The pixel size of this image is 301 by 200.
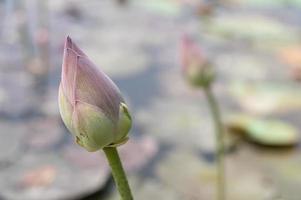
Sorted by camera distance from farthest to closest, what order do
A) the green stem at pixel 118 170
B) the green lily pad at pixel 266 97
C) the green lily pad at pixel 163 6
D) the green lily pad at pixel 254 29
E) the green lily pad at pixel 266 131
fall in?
the green lily pad at pixel 163 6 < the green lily pad at pixel 254 29 < the green lily pad at pixel 266 97 < the green lily pad at pixel 266 131 < the green stem at pixel 118 170

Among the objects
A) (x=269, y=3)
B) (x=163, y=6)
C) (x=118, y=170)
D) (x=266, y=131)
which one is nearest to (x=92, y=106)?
(x=118, y=170)

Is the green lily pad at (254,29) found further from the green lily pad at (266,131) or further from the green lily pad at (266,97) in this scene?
the green lily pad at (266,131)

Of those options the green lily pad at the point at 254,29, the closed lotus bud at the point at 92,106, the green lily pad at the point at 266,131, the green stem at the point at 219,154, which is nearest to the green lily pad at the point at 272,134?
the green lily pad at the point at 266,131

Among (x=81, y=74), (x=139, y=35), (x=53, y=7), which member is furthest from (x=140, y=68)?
(x=81, y=74)

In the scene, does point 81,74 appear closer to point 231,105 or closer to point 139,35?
point 231,105

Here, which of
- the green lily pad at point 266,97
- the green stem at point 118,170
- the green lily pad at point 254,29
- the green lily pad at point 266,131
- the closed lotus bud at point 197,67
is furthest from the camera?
the green lily pad at point 254,29

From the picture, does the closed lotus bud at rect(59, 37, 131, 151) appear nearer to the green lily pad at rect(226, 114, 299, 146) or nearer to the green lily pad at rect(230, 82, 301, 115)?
the green lily pad at rect(226, 114, 299, 146)

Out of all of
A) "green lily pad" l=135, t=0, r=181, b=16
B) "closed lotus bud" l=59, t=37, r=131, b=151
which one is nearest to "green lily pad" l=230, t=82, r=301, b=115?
"green lily pad" l=135, t=0, r=181, b=16
